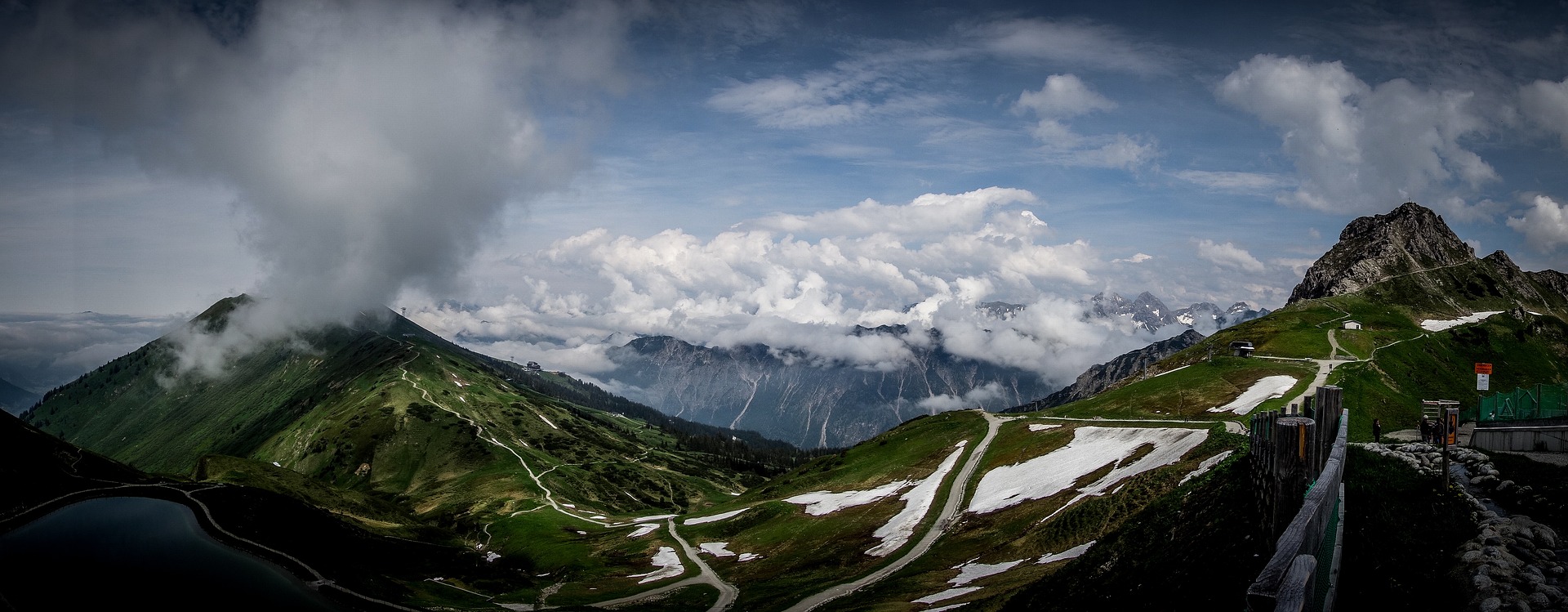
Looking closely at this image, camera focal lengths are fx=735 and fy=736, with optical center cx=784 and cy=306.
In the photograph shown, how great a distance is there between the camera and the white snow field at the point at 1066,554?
55.8m

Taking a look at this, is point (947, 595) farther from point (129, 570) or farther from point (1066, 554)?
point (129, 570)

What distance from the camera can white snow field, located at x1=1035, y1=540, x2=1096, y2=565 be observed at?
2197 inches

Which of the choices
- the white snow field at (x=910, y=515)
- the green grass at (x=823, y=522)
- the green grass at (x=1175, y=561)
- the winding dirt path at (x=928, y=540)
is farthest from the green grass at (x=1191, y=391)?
the green grass at (x=1175, y=561)

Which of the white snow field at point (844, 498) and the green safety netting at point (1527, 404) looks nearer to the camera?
the green safety netting at point (1527, 404)

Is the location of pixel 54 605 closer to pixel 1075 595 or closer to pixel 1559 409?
pixel 1075 595

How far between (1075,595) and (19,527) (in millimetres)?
123796

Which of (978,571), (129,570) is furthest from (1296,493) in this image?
(129,570)

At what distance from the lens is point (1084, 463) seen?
292ft

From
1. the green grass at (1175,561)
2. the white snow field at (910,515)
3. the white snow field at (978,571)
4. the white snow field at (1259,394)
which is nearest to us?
the green grass at (1175,561)

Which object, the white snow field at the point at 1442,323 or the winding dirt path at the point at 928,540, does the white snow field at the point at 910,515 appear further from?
the white snow field at the point at 1442,323

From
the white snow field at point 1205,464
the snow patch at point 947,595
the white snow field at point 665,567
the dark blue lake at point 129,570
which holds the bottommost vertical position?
the white snow field at point 665,567

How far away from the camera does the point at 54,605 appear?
7575 centimetres

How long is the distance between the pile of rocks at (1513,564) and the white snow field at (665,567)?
9677 cm

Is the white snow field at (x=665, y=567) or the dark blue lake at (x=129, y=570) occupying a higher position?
the dark blue lake at (x=129, y=570)
